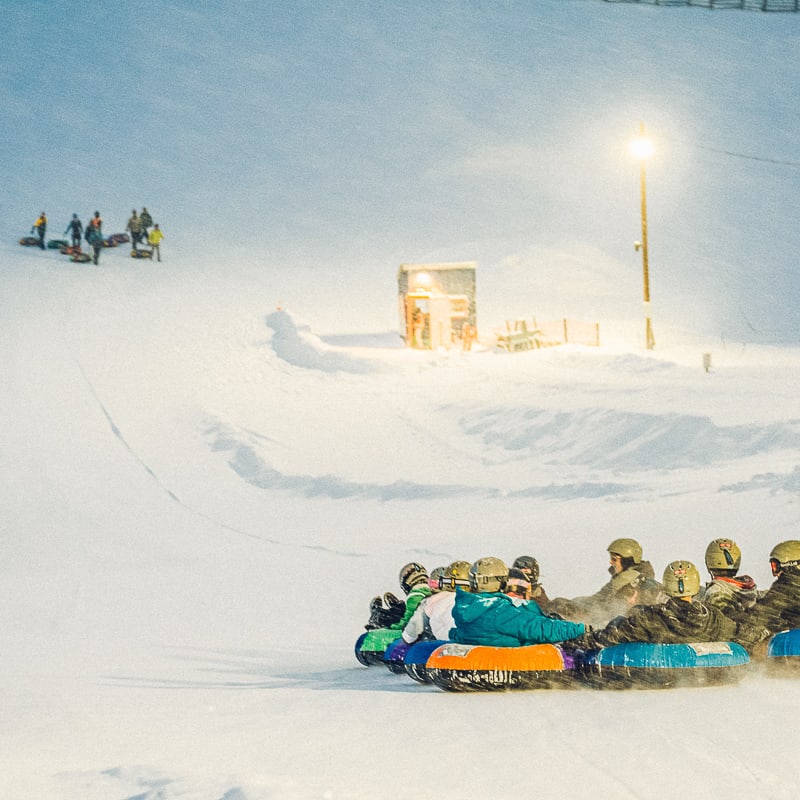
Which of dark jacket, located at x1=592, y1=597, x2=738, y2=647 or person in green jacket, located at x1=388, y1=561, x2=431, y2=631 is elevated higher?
person in green jacket, located at x1=388, y1=561, x2=431, y2=631

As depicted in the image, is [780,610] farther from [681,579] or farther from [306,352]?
[306,352]

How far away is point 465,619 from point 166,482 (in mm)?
12701

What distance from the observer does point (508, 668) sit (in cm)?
808

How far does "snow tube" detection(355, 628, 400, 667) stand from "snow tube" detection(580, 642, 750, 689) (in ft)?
6.71

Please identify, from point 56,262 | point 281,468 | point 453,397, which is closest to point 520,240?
point 56,262

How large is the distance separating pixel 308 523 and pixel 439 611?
993 cm

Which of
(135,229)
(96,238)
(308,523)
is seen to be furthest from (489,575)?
(135,229)

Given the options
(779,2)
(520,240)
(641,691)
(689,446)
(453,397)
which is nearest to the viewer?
(641,691)

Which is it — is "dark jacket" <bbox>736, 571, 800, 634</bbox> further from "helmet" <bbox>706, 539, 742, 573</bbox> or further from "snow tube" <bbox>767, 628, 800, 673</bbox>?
"helmet" <bbox>706, 539, 742, 573</bbox>

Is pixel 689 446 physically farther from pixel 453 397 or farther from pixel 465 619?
pixel 465 619

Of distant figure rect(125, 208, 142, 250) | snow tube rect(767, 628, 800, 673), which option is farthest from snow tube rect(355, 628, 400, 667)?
distant figure rect(125, 208, 142, 250)

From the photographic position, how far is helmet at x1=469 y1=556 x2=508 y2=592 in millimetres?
8125

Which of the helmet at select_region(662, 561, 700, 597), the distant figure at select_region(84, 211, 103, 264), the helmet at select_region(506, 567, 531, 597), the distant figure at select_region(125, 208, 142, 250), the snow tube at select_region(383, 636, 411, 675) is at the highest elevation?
the distant figure at select_region(125, 208, 142, 250)

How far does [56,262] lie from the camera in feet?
113
